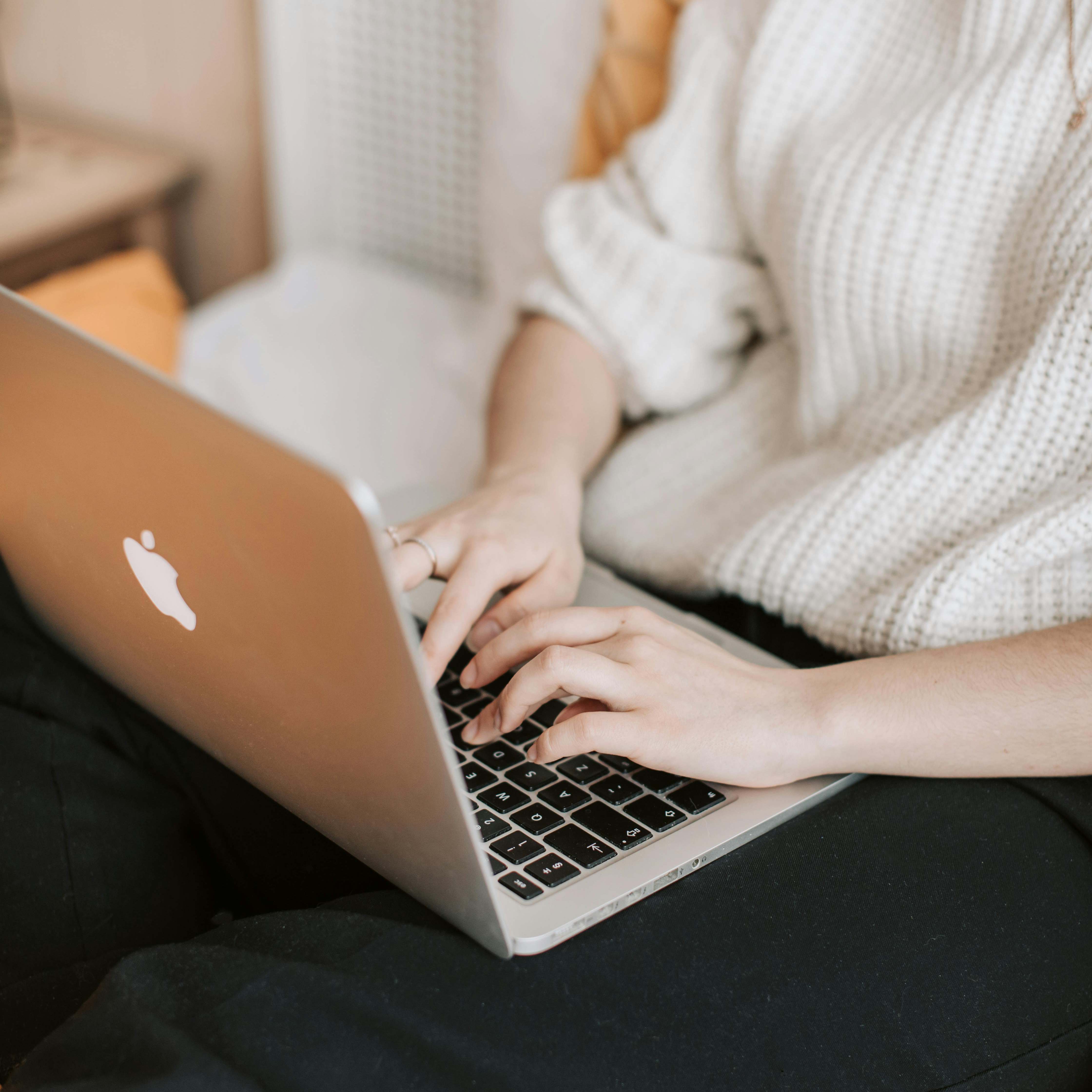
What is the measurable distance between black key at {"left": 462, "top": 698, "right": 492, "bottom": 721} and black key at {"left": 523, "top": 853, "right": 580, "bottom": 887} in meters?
0.14

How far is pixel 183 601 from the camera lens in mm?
466

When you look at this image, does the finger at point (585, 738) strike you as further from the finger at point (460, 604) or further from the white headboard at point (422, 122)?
the white headboard at point (422, 122)

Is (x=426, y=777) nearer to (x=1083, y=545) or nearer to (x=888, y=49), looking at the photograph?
(x=1083, y=545)

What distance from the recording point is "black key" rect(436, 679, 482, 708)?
26.9 inches

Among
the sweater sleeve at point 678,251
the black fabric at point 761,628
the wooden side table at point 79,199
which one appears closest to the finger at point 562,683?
the black fabric at point 761,628

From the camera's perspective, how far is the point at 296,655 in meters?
0.42

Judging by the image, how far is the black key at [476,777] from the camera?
60 cm

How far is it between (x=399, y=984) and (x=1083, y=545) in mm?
475

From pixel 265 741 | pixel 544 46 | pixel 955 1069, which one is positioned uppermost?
pixel 544 46

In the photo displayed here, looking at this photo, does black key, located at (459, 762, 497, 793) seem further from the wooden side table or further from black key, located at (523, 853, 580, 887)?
the wooden side table

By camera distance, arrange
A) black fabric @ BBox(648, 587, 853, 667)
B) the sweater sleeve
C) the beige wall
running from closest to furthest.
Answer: black fabric @ BBox(648, 587, 853, 667) < the sweater sleeve < the beige wall

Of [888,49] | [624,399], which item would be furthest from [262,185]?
[888,49]

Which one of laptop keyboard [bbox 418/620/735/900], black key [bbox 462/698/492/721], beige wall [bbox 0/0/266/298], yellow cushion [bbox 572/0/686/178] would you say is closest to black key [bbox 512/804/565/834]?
laptop keyboard [bbox 418/620/735/900]

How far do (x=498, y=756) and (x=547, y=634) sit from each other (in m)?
0.08
